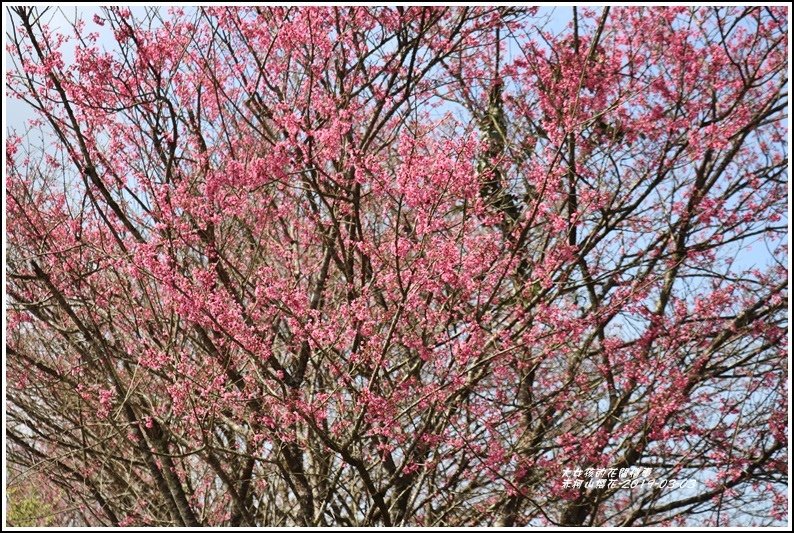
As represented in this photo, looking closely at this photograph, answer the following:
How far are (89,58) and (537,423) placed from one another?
477 cm

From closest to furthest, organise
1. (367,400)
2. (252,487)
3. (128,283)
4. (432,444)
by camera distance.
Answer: (367,400) < (432,444) < (128,283) < (252,487)

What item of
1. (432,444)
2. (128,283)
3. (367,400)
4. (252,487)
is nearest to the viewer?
(367,400)

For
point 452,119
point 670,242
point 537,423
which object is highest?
point 452,119

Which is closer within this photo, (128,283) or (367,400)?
(367,400)

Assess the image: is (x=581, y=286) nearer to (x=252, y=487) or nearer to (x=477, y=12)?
(x=477, y=12)

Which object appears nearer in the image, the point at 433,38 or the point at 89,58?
the point at 89,58

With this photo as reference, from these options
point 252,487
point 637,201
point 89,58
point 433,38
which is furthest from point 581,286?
point 89,58

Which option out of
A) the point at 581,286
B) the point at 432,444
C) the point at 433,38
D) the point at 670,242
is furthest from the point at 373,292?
the point at 670,242

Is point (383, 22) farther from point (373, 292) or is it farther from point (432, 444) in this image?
point (432, 444)

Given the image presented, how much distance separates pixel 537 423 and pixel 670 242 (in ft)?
6.44

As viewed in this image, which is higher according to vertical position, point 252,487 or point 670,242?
point 670,242

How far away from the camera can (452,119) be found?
7180 millimetres

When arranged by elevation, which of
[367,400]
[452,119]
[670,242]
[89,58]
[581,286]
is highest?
[452,119]

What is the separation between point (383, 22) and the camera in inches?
254
